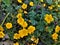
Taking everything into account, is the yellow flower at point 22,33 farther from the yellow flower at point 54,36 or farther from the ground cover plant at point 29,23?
the yellow flower at point 54,36

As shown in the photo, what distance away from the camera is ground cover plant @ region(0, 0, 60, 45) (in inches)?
96.2

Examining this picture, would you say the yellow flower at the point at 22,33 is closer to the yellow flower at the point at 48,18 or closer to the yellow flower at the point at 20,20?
the yellow flower at the point at 20,20

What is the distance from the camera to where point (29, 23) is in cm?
254

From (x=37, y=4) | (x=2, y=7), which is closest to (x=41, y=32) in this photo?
(x=37, y=4)

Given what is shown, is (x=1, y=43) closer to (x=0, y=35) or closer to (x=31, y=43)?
(x=0, y=35)

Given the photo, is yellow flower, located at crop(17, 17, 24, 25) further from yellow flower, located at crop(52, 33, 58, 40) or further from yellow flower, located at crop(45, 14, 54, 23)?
yellow flower, located at crop(52, 33, 58, 40)

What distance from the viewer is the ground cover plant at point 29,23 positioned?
244cm

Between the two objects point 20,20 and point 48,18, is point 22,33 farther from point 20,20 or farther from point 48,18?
point 48,18

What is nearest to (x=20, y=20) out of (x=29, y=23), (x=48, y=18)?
(x=29, y=23)

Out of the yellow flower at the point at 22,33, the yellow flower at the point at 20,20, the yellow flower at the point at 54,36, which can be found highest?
the yellow flower at the point at 20,20

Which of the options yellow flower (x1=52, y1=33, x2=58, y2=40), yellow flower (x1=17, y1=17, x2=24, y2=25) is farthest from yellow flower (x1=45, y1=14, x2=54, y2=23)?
yellow flower (x1=17, y1=17, x2=24, y2=25)

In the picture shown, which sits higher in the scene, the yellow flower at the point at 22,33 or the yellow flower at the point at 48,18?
the yellow flower at the point at 48,18

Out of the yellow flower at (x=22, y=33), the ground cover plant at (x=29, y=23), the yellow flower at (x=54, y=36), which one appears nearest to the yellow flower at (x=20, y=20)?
the ground cover plant at (x=29, y=23)

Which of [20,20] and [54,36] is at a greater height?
[20,20]
